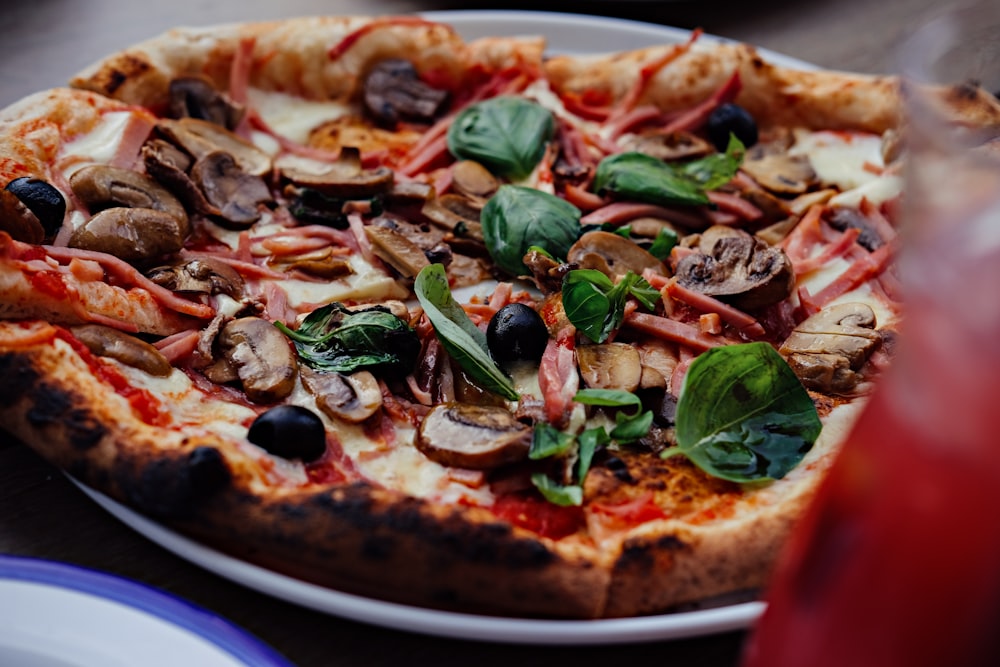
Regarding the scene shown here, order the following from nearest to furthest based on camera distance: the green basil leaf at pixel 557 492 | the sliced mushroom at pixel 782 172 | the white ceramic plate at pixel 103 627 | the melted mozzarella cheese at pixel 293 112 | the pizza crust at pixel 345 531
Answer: the white ceramic plate at pixel 103 627 < the pizza crust at pixel 345 531 < the green basil leaf at pixel 557 492 < the sliced mushroom at pixel 782 172 < the melted mozzarella cheese at pixel 293 112

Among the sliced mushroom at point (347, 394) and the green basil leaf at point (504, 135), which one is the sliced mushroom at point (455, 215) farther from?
the sliced mushroom at point (347, 394)

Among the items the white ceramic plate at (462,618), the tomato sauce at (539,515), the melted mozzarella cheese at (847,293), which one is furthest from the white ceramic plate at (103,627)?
the melted mozzarella cheese at (847,293)

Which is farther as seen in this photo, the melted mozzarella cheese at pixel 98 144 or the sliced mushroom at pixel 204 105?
the sliced mushroom at pixel 204 105

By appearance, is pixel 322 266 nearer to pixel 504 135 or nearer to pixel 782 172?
pixel 504 135

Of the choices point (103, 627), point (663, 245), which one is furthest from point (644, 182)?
point (103, 627)

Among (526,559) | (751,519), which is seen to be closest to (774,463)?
(751,519)

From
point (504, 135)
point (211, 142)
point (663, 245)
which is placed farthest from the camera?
point (504, 135)
